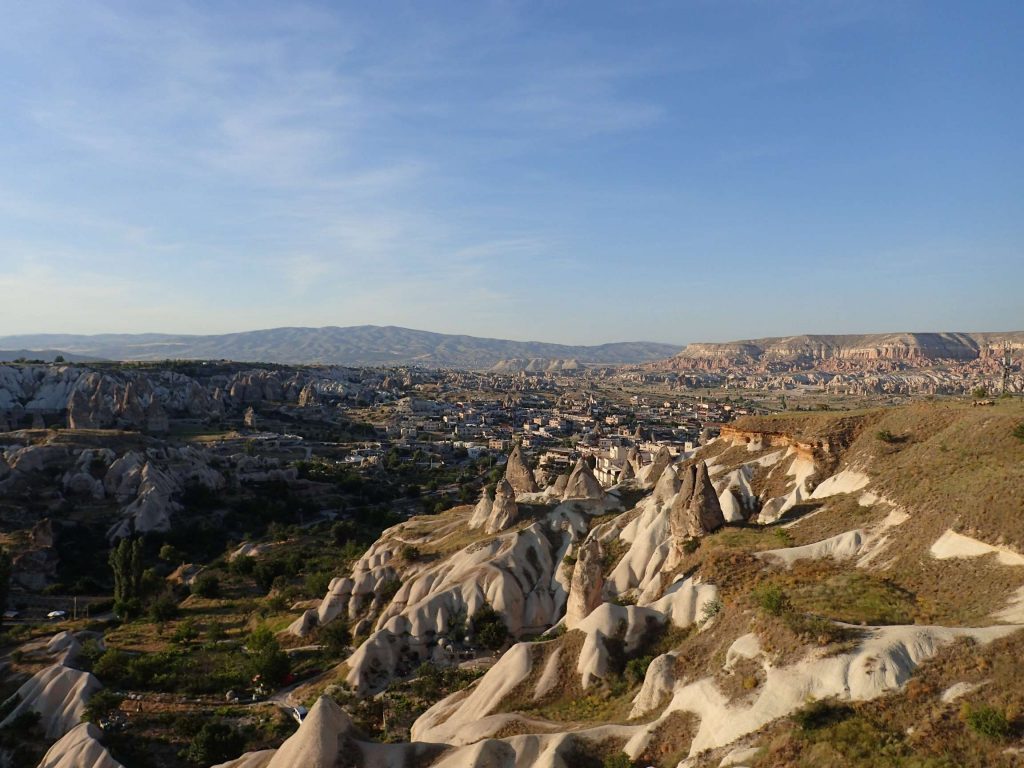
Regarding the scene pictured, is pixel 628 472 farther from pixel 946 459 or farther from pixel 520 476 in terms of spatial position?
pixel 946 459

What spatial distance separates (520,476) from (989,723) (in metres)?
38.6

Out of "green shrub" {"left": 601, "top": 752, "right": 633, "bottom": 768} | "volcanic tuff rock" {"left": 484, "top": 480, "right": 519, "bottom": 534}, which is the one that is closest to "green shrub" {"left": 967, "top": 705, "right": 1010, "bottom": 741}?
"green shrub" {"left": 601, "top": 752, "right": 633, "bottom": 768}

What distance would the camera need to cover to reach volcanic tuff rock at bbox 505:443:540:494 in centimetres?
5003

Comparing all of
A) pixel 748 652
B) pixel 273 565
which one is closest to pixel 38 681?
pixel 273 565

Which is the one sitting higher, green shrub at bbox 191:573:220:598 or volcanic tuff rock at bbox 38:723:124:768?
volcanic tuff rock at bbox 38:723:124:768

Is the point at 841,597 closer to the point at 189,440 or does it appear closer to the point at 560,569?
the point at 560,569

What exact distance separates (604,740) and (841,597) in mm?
8653

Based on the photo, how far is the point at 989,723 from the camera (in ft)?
41.3

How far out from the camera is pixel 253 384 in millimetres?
142250

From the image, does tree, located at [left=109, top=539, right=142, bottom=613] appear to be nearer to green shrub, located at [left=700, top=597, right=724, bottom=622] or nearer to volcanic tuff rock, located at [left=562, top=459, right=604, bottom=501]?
volcanic tuff rock, located at [left=562, top=459, right=604, bottom=501]

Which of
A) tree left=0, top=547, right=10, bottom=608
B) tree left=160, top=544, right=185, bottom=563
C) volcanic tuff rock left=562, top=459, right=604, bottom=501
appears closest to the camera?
tree left=0, top=547, right=10, bottom=608

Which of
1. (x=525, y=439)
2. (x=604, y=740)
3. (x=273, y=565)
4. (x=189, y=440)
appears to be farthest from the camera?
(x=525, y=439)

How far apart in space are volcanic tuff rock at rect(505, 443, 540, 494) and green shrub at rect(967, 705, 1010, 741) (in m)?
37.3

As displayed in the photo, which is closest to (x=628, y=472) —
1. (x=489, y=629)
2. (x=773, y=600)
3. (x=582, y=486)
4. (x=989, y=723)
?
(x=582, y=486)
